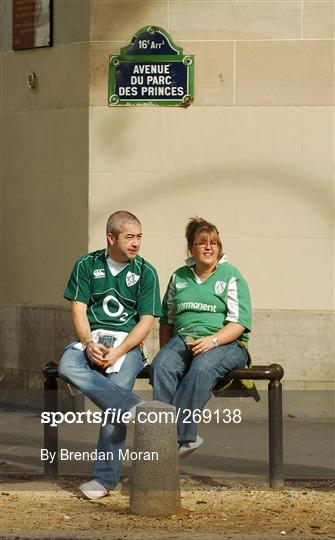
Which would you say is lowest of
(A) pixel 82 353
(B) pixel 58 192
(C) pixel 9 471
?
(C) pixel 9 471

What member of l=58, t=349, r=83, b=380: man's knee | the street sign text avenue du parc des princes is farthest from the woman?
the street sign text avenue du parc des princes

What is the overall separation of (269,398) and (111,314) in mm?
1118

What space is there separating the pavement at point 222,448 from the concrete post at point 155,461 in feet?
4.59

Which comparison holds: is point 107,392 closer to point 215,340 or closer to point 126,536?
point 215,340

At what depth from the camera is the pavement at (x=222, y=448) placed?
30.8 ft

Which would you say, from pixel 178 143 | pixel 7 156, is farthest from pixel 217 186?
pixel 7 156

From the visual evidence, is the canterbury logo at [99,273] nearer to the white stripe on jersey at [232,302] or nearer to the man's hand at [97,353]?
the man's hand at [97,353]

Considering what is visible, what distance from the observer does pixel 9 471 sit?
932 cm

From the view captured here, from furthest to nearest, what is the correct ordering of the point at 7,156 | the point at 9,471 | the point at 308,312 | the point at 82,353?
the point at 7,156
the point at 308,312
the point at 9,471
the point at 82,353

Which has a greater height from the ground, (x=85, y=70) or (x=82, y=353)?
(x=85, y=70)

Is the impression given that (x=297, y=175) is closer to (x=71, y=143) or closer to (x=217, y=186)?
(x=217, y=186)

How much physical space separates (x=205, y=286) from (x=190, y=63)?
3.54m

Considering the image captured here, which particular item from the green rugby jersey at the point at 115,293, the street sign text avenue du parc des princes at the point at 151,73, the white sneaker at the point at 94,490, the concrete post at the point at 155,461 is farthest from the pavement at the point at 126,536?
the street sign text avenue du parc des princes at the point at 151,73

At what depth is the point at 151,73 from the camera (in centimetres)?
1173
